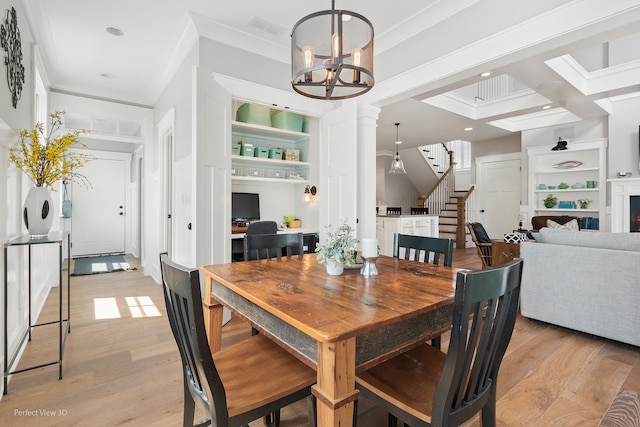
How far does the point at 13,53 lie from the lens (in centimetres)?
222

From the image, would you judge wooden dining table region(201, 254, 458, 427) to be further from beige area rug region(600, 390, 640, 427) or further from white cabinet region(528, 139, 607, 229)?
white cabinet region(528, 139, 607, 229)

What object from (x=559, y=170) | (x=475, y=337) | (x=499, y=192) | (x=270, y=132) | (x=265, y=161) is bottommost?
(x=475, y=337)

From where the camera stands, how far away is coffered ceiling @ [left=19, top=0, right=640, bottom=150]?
2262mm

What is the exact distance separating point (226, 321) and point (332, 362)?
238 cm

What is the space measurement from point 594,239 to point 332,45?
8.96 feet

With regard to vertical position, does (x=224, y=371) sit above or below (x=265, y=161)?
below

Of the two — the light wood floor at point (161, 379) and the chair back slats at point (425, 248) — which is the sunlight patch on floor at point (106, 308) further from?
the chair back slats at point (425, 248)

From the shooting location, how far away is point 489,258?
181 inches

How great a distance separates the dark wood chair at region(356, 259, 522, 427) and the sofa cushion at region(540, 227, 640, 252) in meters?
2.27

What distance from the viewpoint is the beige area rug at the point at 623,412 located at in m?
1.64

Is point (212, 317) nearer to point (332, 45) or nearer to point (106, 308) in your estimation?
point (332, 45)

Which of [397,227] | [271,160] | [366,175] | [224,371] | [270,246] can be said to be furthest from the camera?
[397,227]

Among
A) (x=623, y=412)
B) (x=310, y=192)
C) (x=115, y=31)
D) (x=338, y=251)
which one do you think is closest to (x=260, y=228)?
(x=310, y=192)

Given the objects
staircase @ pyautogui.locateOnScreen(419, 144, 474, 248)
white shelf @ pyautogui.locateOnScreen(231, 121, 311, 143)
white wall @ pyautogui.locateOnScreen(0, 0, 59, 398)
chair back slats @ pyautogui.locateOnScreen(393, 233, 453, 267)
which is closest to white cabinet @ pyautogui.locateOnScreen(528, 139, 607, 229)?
staircase @ pyautogui.locateOnScreen(419, 144, 474, 248)
